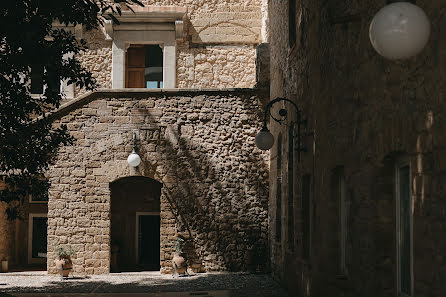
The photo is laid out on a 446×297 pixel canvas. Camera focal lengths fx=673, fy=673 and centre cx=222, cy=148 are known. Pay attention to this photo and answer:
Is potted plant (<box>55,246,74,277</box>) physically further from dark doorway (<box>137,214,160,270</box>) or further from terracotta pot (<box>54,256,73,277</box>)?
dark doorway (<box>137,214,160,270</box>)

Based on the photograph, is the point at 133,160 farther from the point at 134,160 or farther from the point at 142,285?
the point at 142,285

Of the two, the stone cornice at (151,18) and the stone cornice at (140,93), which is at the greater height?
the stone cornice at (151,18)

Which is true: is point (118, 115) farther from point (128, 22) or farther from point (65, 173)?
point (128, 22)

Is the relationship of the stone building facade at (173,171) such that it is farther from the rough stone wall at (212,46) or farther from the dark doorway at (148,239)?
the dark doorway at (148,239)

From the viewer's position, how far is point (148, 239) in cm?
1881

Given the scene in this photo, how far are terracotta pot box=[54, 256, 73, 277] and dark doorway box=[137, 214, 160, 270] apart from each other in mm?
3763

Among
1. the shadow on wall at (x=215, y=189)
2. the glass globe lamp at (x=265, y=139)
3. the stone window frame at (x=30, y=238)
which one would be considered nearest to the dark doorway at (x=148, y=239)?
the stone window frame at (x=30, y=238)

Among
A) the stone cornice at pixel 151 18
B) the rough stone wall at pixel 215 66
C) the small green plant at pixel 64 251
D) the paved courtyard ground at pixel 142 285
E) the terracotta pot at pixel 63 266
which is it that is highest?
the stone cornice at pixel 151 18

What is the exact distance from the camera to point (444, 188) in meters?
4.65

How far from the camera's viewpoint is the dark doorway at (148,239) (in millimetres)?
18750

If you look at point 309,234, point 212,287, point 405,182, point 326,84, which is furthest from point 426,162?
point 212,287

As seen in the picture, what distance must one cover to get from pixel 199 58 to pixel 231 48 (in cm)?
97

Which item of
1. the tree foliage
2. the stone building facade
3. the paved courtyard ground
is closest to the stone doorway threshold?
the paved courtyard ground

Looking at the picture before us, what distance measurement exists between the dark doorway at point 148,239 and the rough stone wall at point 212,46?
3.91m
